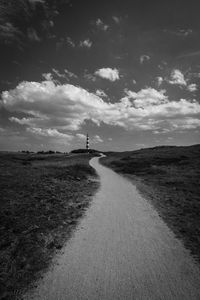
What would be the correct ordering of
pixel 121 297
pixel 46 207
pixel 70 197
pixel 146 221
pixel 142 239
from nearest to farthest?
pixel 121 297
pixel 142 239
pixel 146 221
pixel 46 207
pixel 70 197

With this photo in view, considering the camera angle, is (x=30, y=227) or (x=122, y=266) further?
(x=30, y=227)

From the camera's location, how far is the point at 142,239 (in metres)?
8.07

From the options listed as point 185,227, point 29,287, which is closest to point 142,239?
point 185,227

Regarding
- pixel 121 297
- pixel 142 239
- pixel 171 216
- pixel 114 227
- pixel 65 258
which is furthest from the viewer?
pixel 171 216

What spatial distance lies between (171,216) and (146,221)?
203cm

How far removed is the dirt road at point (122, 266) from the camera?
493 cm

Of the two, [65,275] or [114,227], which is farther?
[114,227]

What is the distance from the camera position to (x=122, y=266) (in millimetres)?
6078

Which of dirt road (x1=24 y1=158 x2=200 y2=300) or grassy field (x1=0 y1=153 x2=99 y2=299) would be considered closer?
dirt road (x1=24 y1=158 x2=200 y2=300)

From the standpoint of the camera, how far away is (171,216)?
11219 millimetres

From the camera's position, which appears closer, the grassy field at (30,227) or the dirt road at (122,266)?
the dirt road at (122,266)

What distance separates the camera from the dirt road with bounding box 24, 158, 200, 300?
4926 millimetres

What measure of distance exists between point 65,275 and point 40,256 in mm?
1547

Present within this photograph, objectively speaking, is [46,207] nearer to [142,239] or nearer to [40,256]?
[40,256]
